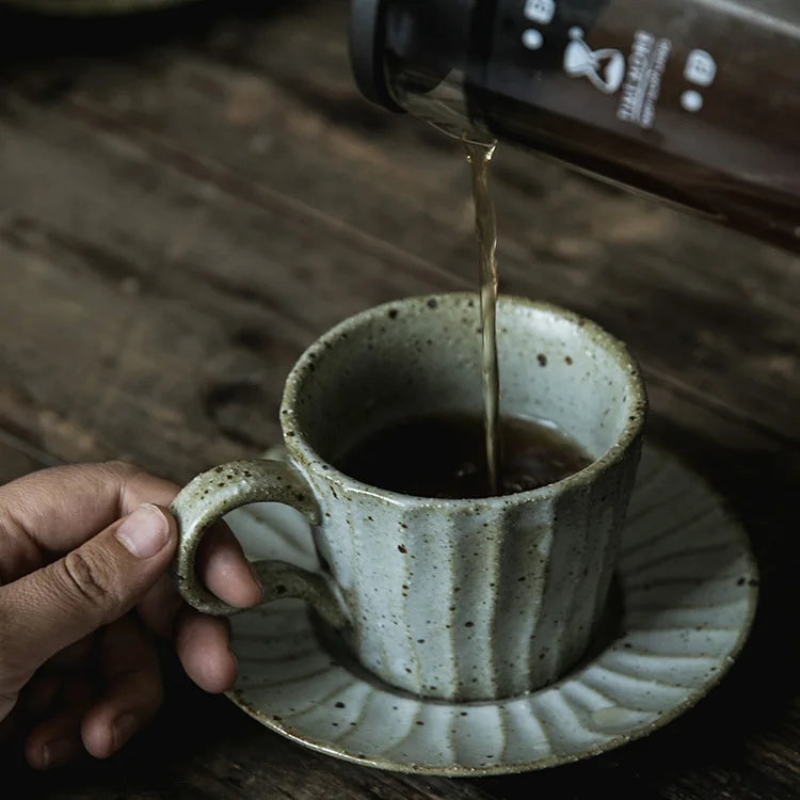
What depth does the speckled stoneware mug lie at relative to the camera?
0.72 metres

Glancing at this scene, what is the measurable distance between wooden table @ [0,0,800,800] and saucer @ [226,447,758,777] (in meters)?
0.04

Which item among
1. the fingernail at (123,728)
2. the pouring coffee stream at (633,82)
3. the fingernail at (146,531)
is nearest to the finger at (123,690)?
the fingernail at (123,728)

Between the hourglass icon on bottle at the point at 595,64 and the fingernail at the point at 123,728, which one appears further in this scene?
the fingernail at the point at 123,728

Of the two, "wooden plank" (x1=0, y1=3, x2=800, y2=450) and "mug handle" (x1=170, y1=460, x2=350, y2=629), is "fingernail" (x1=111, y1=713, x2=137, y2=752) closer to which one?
"mug handle" (x1=170, y1=460, x2=350, y2=629)

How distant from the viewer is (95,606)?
2.46 feet

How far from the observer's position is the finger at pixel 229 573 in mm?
770

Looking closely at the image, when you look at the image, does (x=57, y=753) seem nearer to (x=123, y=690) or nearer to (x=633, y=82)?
(x=123, y=690)

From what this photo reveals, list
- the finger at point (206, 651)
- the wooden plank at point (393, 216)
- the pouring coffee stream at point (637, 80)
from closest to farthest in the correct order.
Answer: the pouring coffee stream at point (637, 80), the finger at point (206, 651), the wooden plank at point (393, 216)

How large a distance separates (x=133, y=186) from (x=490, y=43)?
67 centimetres

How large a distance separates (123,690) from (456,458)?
0.25 meters

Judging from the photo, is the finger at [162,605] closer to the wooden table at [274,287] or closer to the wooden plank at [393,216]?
the wooden table at [274,287]

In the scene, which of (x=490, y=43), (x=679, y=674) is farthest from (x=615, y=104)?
(x=679, y=674)

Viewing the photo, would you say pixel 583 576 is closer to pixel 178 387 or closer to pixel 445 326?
pixel 445 326

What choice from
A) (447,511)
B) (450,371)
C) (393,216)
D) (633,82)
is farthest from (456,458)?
(393,216)
